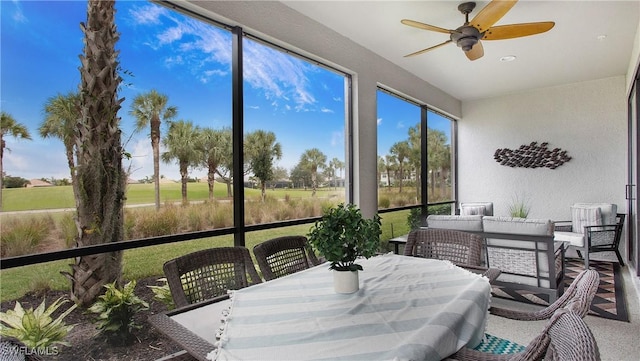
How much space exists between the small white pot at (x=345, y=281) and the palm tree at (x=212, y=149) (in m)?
1.58

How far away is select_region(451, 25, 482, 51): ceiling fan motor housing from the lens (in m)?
2.96

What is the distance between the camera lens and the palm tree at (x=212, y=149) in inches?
107

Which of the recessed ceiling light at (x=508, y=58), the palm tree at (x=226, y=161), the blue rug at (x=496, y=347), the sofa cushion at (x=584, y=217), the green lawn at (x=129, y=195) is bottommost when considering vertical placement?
the blue rug at (x=496, y=347)

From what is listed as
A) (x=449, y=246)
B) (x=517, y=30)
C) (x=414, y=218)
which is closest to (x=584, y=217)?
(x=414, y=218)

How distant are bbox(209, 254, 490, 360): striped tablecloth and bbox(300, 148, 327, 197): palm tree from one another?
1.93 m

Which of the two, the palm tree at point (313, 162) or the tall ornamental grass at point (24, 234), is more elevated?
the palm tree at point (313, 162)

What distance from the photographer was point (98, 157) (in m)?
2.12

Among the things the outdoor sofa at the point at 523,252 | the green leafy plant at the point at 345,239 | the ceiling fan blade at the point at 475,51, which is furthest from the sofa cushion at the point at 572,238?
the green leafy plant at the point at 345,239

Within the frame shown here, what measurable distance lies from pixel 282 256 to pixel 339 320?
91cm

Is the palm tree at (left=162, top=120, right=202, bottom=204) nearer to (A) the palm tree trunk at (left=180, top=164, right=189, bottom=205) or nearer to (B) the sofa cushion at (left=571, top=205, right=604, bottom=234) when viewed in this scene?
(A) the palm tree trunk at (left=180, top=164, right=189, bottom=205)

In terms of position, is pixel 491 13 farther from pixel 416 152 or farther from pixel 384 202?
pixel 416 152

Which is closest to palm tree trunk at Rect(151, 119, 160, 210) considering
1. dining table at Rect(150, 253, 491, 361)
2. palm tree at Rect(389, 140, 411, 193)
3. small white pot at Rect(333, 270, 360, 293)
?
dining table at Rect(150, 253, 491, 361)

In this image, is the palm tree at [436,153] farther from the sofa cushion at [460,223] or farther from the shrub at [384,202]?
the sofa cushion at [460,223]

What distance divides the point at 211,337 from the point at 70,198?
144cm
